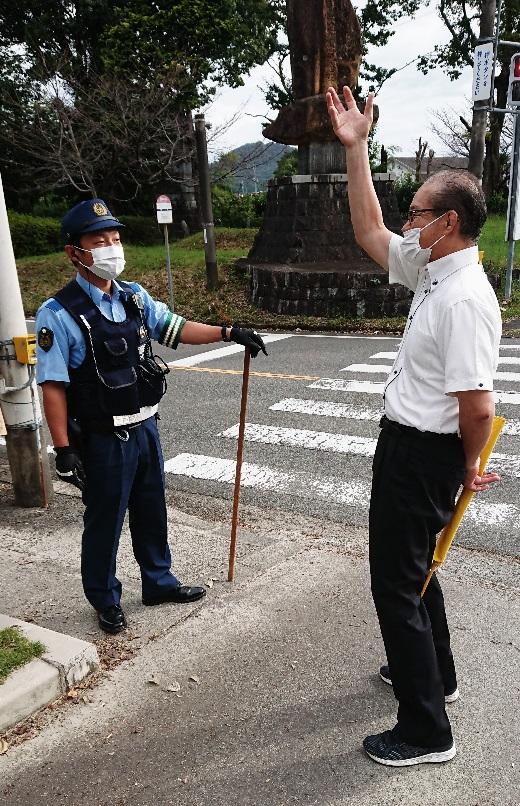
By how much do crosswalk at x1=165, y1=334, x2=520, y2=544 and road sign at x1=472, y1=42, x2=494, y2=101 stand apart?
6750 millimetres

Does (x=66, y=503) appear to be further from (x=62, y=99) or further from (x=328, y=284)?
(x=62, y=99)

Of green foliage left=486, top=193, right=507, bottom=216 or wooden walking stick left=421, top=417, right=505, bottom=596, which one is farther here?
green foliage left=486, top=193, right=507, bottom=216

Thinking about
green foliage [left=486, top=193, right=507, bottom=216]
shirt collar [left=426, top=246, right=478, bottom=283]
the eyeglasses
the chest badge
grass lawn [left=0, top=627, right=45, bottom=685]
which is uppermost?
green foliage [left=486, top=193, right=507, bottom=216]

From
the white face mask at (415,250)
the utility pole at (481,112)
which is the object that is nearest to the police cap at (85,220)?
the white face mask at (415,250)

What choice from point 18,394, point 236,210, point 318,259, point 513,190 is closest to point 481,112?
point 513,190

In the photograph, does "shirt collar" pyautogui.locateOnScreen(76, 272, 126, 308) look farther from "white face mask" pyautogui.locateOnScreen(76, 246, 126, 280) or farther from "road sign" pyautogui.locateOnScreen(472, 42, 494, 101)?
"road sign" pyautogui.locateOnScreen(472, 42, 494, 101)

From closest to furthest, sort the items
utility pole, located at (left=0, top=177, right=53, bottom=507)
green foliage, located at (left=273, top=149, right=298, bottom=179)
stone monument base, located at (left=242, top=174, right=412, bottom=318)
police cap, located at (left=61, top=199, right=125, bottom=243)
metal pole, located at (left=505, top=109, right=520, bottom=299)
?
police cap, located at (left=61, top=199, right=125, bottom=243)
utility pole, located at (left=0, top=177, right=53, bottom=507)
metal pole, located at (left=505, top=109, right=520, bottom=299)
stone monument base, located at (left=242, top=174, right=412, bottom=318)
green foliage, located at (left=273, top=149, right=298, bottom=179)

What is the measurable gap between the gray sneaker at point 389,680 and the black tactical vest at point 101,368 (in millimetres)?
1685

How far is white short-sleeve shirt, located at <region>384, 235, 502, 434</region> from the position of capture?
88.0 inches

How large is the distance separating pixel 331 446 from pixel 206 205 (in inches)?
482

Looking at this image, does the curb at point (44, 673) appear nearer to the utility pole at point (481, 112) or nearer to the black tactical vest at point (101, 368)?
the black tactical vest at point (101, 368)

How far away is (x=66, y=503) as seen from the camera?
211 inches

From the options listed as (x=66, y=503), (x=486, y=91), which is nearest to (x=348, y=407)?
(x=66, y=503)

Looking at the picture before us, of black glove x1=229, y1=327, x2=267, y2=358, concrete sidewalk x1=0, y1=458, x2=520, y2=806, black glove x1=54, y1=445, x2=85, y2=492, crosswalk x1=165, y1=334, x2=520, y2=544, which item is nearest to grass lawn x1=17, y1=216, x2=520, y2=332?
crosswalk x1=165, y1=334, x2=520, y2=544
